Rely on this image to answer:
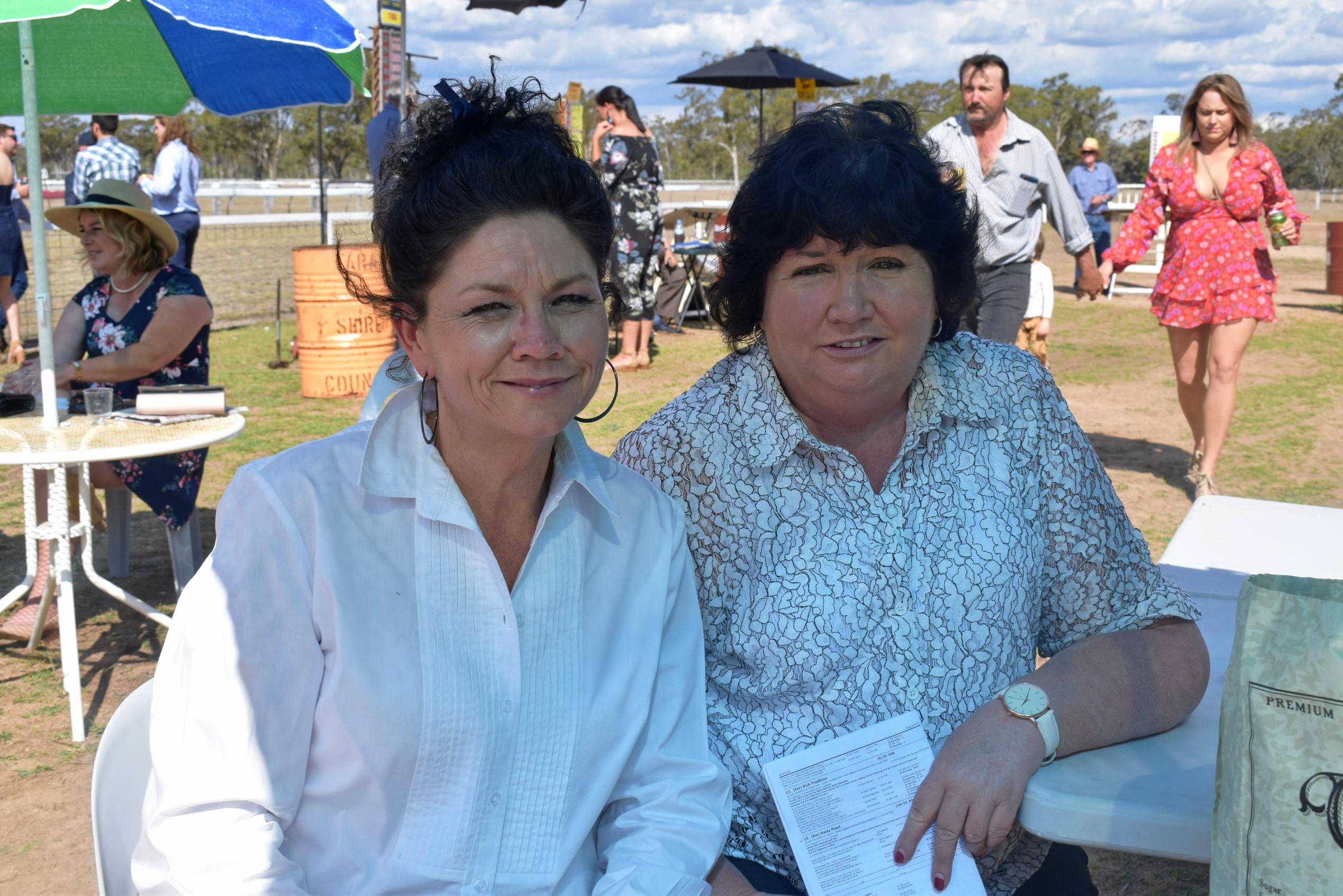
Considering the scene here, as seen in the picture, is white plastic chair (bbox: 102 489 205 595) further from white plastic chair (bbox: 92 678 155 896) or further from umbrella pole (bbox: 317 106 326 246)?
umbrella pole (bbox: 317 106 326 246)

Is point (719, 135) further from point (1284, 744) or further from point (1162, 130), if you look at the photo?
point (1284, 744)

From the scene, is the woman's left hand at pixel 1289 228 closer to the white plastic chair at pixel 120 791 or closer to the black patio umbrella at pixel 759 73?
the white plastic chair at pixel 120 791

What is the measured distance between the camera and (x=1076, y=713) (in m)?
1.72

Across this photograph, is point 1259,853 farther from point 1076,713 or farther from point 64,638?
point 64,638

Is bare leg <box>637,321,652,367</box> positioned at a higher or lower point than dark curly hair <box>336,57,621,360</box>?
lower

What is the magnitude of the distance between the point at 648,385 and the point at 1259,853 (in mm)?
8512

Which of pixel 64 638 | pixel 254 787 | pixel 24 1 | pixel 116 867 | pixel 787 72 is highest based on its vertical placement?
pixel 787 72

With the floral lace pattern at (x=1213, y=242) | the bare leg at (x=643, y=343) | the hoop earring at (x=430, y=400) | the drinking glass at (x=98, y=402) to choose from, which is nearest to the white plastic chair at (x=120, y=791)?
the hoop earring at (x=430, y=400)

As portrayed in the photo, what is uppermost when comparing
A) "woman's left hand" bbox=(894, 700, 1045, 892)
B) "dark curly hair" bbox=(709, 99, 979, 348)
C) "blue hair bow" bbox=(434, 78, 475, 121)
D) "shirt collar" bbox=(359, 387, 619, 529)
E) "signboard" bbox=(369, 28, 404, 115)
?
"signboard" bbox=(369, 28, 404, 115)

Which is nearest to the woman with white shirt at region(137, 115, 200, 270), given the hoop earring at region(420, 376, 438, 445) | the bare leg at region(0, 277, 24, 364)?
the bare leg at region(0, 277, 24, 364)

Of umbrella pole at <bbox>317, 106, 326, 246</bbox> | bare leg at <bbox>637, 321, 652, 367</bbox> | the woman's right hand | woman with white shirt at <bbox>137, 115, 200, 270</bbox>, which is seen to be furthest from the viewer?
umbrella pole at <bbox>317, 106, 326, 246</bbox>

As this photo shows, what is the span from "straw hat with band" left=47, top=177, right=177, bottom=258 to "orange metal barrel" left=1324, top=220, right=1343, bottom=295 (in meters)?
14.4

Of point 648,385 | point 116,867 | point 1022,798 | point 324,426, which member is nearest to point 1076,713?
point 1022,798

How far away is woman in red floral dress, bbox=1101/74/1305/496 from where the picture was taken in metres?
6.02
